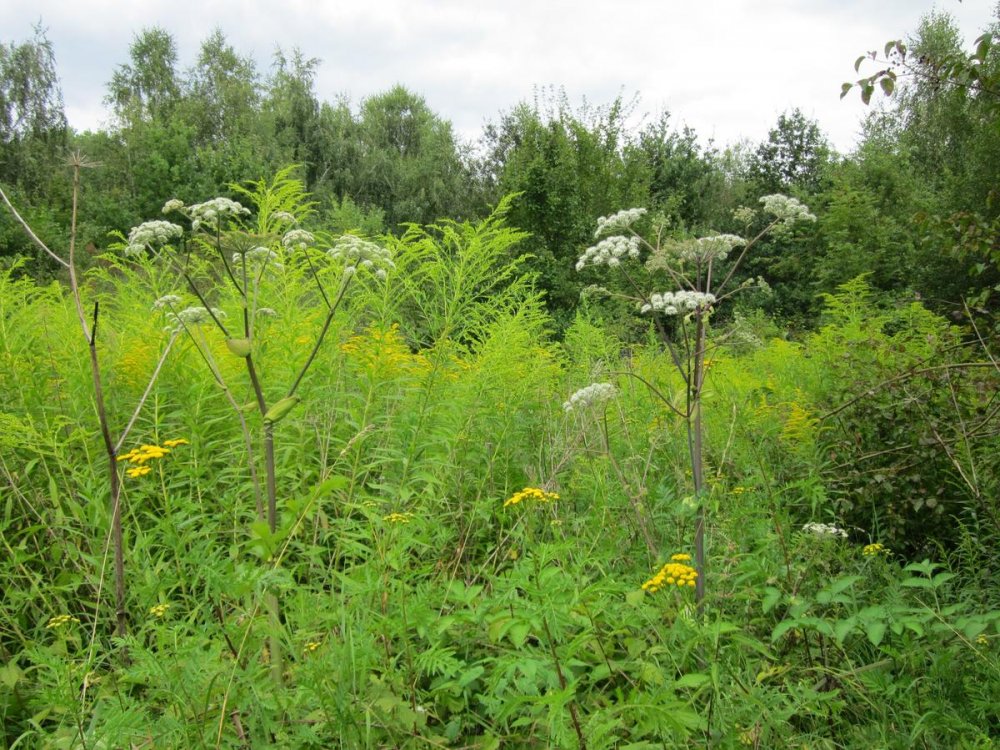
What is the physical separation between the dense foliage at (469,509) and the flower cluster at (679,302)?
0.07 feet

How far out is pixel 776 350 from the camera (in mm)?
6375

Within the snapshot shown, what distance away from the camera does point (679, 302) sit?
7.96 ft

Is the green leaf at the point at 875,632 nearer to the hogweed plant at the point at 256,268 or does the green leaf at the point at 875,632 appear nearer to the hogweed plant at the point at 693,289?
the hogweed plant at the point at 693,289

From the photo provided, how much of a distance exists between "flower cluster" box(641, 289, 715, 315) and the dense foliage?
0.07ft

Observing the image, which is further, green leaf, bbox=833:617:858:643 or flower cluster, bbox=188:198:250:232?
flower cluster, bbox=188:198:250:232

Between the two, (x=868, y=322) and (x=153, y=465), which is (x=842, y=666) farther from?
(x=868, y=322)

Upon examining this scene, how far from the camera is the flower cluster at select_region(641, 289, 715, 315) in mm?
2314

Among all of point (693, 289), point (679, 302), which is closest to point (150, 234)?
point (679, 302)

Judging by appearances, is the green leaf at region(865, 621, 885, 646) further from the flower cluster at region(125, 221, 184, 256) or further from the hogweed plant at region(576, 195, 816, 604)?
the flower cluster at region(125, 221, 184, 256)

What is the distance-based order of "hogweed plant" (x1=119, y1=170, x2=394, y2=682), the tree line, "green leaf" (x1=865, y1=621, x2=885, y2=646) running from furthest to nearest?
the tree line, "hogweed plant" (x1=119, y1=170, x2=394, y2=682), "green leaf" (x1=865, y1=621, x2=885, y2=646)

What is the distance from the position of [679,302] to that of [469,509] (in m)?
1.30

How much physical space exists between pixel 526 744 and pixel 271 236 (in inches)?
63.0

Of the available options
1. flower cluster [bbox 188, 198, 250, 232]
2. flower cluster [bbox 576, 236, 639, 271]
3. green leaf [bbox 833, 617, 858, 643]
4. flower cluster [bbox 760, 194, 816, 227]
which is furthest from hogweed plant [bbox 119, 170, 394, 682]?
flower cluster [bbox 760, 194, 816, 227]

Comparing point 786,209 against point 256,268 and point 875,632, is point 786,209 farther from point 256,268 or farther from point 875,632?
point 256,268
